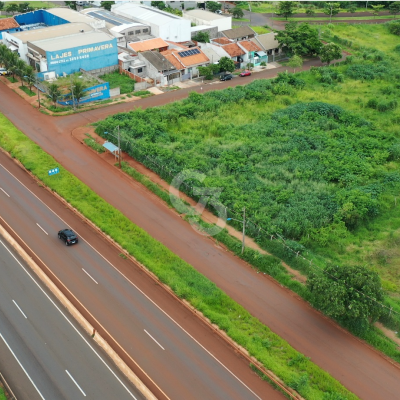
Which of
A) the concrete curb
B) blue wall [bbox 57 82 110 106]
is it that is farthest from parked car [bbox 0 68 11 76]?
the concrete curb

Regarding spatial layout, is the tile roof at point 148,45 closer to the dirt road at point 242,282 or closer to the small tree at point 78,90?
the small tree at point 78,90

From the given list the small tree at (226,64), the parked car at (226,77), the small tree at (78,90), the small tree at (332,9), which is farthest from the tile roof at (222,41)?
the small tree at (332,9)

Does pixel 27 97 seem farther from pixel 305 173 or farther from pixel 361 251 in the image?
pixel 361 251

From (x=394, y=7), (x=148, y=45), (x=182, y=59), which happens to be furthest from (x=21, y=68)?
(x=394, y=7)

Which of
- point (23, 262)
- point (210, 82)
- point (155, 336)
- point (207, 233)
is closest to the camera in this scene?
point (155, 336)

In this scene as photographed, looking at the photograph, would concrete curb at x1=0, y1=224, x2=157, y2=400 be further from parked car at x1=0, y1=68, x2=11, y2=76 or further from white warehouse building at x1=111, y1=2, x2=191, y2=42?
white warehouse building at x1=111, y1=2, x2=191, y2=42

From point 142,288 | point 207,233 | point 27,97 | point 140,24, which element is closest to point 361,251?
point 207,233
